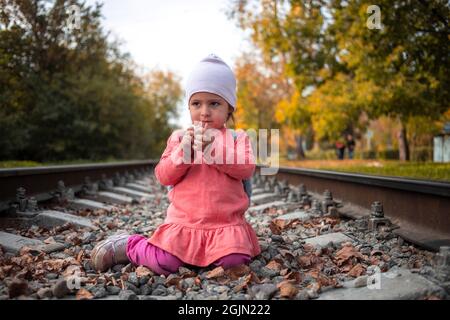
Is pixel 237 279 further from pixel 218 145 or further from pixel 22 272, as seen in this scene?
pixel 22 272

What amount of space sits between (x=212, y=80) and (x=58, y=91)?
14.6m

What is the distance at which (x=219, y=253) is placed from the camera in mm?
2611

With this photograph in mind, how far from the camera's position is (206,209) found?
8.89 ft

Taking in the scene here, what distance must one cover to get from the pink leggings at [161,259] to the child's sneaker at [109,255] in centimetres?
8

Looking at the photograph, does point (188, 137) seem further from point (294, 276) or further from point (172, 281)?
point (294, 276)

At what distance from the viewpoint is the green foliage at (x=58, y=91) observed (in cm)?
930

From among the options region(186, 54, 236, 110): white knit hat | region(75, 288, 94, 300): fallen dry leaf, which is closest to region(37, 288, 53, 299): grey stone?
region(75, 288, 94, 300): fallen dry leaf

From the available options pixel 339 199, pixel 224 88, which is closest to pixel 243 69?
pixel 339 199

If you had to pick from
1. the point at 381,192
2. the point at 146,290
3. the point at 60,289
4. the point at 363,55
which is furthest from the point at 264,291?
the point at 363,55

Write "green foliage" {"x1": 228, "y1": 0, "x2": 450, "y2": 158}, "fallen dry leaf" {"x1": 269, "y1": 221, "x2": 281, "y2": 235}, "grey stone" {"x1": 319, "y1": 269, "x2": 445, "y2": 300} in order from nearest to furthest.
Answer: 1. "grey stone" {"x1": 319, "y1": 269, "x2": 445, "y2": 300}
2. "fallen dry leaf" {"x1": 269, "y1": 221, "x2": 281, "y2": 235}
3. "green foliage" {"x1": 228, "y1": 0, "x2": 450, "y2": 158}

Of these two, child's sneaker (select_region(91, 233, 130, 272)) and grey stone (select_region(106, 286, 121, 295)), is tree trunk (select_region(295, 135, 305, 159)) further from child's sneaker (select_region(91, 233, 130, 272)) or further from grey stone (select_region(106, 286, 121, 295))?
grey stone (select_region(106, 286, 121, 295))

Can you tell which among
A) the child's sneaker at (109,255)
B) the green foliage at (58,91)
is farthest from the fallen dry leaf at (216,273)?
the green foliage at (58,91)

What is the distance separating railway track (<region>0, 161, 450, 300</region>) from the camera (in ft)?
7.36
